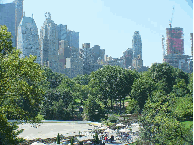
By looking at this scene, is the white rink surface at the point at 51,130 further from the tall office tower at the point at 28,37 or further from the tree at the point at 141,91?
the tall office tower at the point at 28,37

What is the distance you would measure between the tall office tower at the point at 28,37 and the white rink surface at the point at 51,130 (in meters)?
128

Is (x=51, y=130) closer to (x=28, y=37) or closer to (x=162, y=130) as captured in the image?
(x=162, y=130)

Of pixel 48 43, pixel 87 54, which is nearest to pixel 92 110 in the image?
pixel 87 54

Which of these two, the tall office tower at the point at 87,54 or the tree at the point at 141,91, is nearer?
the tree at the point at 141,91

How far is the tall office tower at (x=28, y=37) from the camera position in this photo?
164m

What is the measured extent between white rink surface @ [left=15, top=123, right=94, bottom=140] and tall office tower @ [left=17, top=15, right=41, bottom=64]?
128 metres

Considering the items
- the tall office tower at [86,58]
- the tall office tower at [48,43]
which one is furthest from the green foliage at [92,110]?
the tall office tower at [48,43]

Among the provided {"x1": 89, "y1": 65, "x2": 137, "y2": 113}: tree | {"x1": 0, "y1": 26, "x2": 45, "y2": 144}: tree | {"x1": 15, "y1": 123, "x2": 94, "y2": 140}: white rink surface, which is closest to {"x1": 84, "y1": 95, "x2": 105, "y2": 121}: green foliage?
{"x1": 15, "y1": 123, "x2": 94, "y2": 140}: white rink surface

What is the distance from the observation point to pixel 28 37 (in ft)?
542

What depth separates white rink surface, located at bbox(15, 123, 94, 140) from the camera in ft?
112

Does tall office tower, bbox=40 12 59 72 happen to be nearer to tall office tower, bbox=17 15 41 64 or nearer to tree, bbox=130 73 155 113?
tall office tower, bbox=17 15 41 64

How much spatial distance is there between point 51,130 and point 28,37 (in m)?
136

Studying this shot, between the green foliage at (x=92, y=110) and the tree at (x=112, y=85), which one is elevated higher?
the tree at (x=112, y=85)

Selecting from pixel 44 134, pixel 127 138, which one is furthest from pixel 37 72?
pixel 44 134
